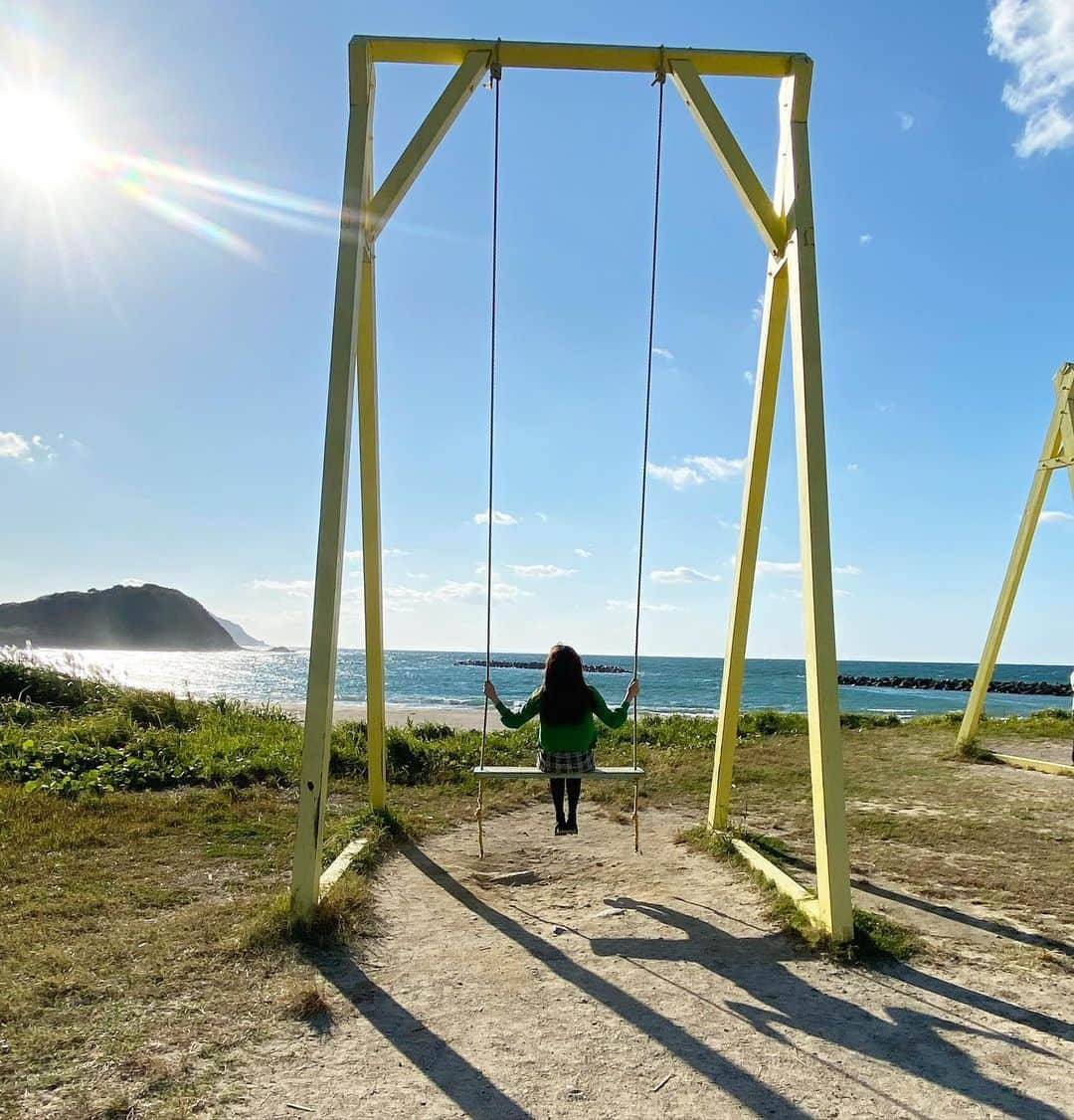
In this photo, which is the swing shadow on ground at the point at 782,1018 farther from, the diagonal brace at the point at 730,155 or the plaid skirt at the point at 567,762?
the diagonal brace at the point at 730,155

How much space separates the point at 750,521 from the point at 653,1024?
3581mm

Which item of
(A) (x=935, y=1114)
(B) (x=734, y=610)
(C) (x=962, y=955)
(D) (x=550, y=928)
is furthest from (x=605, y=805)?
(A) (x=935, y=1114)

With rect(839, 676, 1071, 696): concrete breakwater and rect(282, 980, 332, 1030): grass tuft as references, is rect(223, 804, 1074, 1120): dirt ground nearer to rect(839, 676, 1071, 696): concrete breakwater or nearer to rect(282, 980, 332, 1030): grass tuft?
rect(282, 980, 332, 1030): grass tuft

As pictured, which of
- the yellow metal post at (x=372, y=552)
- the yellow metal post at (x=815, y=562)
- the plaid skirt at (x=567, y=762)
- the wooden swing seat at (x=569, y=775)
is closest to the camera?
the yellow metal post at (x=815, y=562)

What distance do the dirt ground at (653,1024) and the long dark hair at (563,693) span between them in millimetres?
1139

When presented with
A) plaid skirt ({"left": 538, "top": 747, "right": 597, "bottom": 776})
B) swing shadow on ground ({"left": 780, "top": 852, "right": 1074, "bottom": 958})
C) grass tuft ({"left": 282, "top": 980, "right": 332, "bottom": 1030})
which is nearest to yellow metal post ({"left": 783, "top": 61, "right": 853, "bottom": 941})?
swing shadow on ground ({"left": 780, "top": 852, "right": 1074, "bottom": 958})

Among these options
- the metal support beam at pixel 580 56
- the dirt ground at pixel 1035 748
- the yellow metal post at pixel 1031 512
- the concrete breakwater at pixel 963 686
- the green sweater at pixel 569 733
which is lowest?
the concrete breakwater at pixel 963 686

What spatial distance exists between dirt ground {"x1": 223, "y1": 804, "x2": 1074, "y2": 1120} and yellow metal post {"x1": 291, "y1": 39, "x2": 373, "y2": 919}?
580 millimetres

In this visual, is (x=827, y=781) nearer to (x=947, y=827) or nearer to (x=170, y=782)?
(x=947, y=827)

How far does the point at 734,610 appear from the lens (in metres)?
6.08

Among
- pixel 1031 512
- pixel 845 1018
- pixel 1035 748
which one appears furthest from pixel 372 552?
pixel 1035 748

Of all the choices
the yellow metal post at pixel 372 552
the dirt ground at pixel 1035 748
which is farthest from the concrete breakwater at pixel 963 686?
the yellow metal post at pixel 372 552

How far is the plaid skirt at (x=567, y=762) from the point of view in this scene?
5.43 metres

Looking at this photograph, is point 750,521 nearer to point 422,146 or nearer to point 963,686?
point 422,146
